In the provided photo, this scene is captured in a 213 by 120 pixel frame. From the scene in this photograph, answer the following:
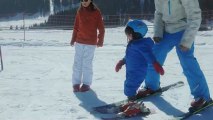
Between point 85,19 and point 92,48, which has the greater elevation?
point 85,19

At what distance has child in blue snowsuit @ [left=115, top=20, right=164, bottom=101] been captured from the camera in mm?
4789

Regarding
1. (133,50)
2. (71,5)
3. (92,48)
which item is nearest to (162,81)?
(92,48)

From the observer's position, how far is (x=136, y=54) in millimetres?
4891

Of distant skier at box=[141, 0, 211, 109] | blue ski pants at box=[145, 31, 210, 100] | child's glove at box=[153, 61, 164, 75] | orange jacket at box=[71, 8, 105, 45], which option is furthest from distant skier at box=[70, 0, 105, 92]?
child's glove at box=[153, 61, 164, 75]

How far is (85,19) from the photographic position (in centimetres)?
596

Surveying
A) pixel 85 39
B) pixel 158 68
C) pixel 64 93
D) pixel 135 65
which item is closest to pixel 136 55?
pixel 135 65

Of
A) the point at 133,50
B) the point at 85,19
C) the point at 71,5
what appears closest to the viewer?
the point at 133,50

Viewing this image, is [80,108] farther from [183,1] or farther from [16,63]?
[16,63]

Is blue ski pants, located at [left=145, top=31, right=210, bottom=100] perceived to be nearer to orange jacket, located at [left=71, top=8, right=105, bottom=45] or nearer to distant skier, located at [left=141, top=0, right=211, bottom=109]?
distant skier, located at [left=141, top=0, right=211, bottom=109]

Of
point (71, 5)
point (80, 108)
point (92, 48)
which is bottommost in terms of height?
point (71, 5)

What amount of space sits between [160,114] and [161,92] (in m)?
0.89

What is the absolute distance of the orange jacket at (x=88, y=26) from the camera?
5965 millimetres

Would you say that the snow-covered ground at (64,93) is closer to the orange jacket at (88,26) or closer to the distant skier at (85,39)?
the distant skier at (85,39)

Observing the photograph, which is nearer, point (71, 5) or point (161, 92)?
point (161, 92)
